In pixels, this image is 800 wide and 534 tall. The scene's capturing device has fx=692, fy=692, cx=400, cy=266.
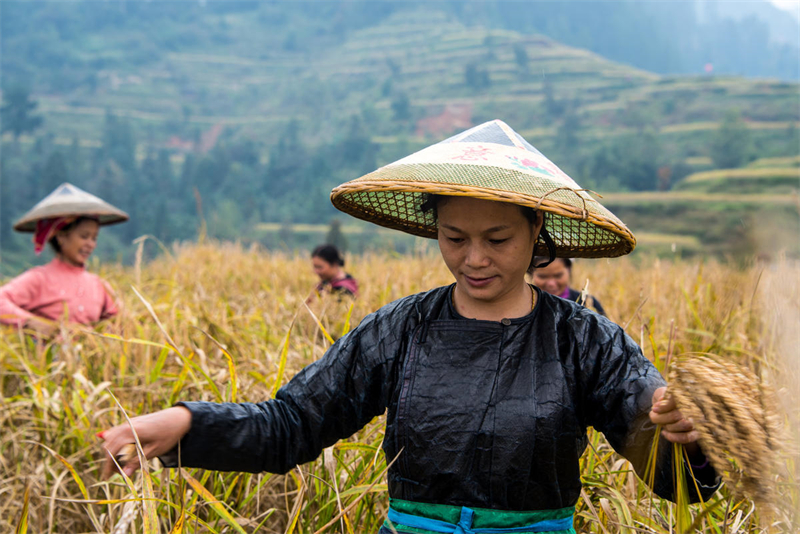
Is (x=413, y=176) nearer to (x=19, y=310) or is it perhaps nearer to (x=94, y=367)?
(x=94, y=367)

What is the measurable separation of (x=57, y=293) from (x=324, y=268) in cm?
214

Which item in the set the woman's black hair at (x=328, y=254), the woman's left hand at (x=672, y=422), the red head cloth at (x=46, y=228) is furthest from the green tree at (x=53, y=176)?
the woman's left hand at (x=672, y=422)

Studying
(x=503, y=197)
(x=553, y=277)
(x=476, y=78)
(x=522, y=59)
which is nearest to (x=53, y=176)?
(x=476, y=78)

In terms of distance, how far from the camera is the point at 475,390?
1.22m

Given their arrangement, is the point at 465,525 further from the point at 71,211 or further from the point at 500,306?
the point at 71,211

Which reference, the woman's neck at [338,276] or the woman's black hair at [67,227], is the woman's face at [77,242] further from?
the woman's neck at [338,276]

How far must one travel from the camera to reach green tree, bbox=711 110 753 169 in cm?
5719

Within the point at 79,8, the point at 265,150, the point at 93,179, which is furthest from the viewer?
the point at 79,8

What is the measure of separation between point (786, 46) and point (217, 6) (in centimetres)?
10854

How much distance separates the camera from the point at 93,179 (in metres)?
69.1

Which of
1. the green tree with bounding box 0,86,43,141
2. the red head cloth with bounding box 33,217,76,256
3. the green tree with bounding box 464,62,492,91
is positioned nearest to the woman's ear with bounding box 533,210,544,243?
the red head cloth with bounding box 33,217,76,256

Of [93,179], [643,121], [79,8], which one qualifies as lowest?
[93,179]

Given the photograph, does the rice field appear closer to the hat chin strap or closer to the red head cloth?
the hat chin strap

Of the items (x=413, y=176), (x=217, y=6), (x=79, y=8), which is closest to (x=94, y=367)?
(x=413, y=176)
